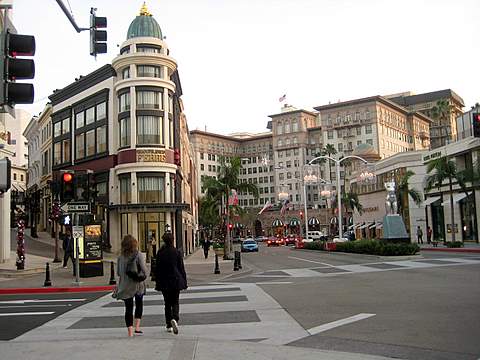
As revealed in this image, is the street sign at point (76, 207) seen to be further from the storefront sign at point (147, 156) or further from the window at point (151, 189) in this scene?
the storefront sign at point (147, 156)

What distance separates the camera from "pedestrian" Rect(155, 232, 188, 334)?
9609 mm

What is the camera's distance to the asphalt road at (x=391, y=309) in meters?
8.29

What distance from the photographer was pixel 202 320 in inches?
437

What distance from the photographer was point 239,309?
12.4 meters

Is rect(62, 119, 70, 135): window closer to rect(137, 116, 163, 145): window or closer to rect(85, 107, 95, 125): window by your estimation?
rect(85, 107, 95, 125): window

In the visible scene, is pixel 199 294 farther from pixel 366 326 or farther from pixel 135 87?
pixel 135 87

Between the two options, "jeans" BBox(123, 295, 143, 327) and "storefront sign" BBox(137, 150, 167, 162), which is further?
"storefront sign" BBox(137, 150, 167, 162)

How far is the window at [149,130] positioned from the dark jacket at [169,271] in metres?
31.3

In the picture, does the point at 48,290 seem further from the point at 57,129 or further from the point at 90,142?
the point at 57,129

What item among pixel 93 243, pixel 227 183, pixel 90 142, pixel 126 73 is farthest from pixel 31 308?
pixel 90 142

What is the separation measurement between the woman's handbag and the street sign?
10.7m

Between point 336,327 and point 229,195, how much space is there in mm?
30077

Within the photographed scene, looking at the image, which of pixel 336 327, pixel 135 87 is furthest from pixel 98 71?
pixel 336 327

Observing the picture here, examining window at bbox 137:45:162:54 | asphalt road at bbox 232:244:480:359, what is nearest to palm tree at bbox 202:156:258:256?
window at bbox 137:45:162:54
